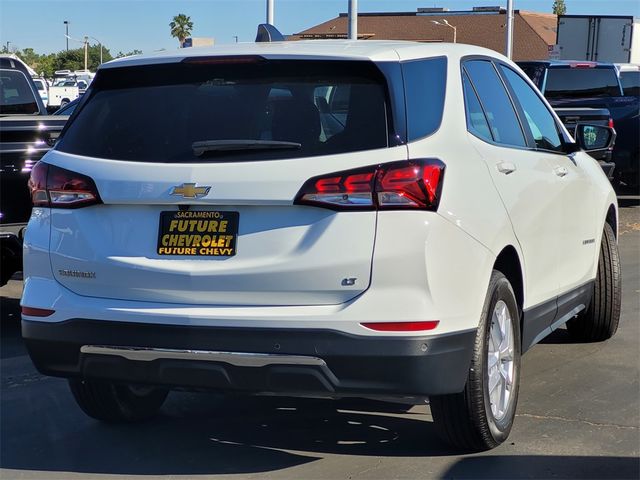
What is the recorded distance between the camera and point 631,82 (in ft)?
57.7

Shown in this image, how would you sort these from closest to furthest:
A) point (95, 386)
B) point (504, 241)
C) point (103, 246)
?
point (103, 246) < point (504, 241) < point (95, 386)

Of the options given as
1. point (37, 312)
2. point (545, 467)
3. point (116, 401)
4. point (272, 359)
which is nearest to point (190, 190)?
point (272, 359)

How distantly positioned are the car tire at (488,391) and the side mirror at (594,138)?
193 centimetres

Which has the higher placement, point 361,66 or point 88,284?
point 361,66

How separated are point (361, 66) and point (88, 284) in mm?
1405

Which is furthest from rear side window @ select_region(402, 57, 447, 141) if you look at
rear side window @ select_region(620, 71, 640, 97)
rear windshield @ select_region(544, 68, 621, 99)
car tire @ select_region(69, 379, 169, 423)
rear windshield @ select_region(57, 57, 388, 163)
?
rear side window @ select_region(620, 71, 640, 97)

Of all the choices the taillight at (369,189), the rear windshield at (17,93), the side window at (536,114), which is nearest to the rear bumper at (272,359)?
the taillight at (369,189)

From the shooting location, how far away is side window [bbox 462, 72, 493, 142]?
14.4 feet

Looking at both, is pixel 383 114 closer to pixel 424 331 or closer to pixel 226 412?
pixel 424 331

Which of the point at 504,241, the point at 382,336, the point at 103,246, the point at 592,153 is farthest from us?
the point at 592,153

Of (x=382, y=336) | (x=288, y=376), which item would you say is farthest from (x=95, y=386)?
(x=382, y=336)

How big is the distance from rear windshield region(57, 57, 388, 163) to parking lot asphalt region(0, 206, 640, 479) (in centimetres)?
139

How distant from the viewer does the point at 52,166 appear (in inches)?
167

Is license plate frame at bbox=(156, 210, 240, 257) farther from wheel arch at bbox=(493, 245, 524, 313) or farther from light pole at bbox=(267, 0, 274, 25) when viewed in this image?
light pole at bbox=(267, 0, 274, 25)
